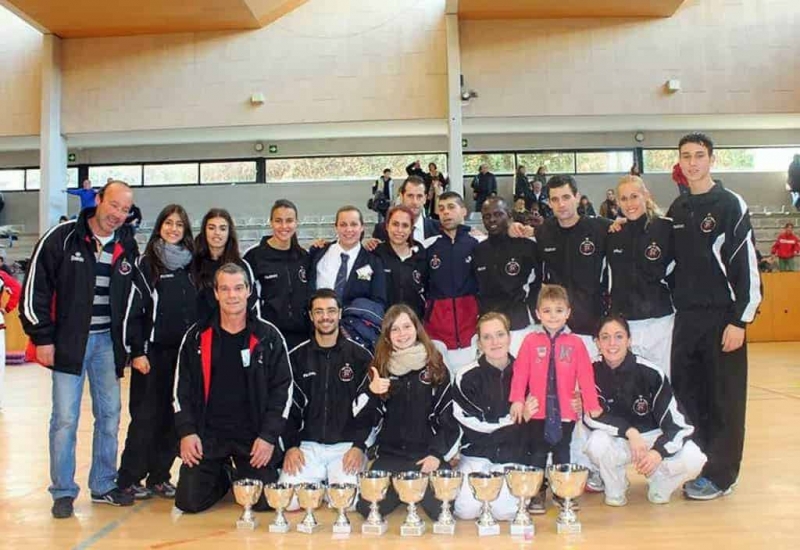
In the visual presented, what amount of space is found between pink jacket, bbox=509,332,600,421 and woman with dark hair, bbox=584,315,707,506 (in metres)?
0.15

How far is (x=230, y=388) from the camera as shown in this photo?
3.80m

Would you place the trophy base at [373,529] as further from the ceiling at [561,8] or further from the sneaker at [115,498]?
the ceiling at [561,8]

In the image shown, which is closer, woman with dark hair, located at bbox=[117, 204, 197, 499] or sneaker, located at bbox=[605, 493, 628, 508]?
sneaker, located at bbox=[605, 493, 628, 508]

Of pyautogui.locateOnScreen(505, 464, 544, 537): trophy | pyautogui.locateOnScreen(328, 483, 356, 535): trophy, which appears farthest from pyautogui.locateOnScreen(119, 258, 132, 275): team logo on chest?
pyautogui.locateOnScreen(505, 464, 544, 537): trophy

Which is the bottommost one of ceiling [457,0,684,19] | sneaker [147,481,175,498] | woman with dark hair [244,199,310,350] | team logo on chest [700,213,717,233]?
sneaker [147,481,175,498]

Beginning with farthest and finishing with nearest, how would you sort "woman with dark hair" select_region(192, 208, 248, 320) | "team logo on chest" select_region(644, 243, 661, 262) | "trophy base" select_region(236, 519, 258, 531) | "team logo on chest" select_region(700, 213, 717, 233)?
"woman with dark hair" select_region(192, 208, 248, 320) < "team logo on chest" select_region(644, 243, 661, 262) < "team logo on chest" select_region(700, 213, 717, 233) < "trophy base" select_region(236, 519, 258, 531)

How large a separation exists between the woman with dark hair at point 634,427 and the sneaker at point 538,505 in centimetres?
36

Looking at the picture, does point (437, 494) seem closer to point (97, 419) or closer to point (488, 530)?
point (488, 530)

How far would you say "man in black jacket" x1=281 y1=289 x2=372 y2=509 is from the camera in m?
3.90

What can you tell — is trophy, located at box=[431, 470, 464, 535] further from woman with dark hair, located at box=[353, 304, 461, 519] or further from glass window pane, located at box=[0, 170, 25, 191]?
glass window pane, located at box=[0, 170, 25, 191]

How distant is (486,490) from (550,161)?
52.2ft

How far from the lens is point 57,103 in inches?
611

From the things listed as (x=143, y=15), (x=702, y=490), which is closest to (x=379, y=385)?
(x=702, y=490)

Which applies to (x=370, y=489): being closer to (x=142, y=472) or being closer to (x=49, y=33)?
(x=142, y=472)
